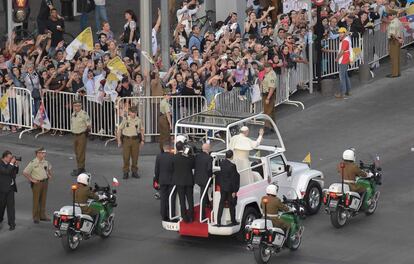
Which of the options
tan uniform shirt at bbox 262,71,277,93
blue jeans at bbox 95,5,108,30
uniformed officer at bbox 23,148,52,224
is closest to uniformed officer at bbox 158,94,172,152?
tan uniform shirt at bbox 262,71,277,93

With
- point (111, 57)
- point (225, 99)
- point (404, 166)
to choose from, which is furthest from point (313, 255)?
point (111, 57)

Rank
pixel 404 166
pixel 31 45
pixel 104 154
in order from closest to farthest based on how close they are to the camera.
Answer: pixel 404 166
pixel 104 154
pixel 31 45

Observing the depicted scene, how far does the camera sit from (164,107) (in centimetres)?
2859

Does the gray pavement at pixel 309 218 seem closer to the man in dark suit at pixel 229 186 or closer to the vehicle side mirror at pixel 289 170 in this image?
the man in dark suit at pixel 229 186

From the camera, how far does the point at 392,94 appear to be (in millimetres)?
33500

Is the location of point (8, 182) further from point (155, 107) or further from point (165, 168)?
point (155, 107)

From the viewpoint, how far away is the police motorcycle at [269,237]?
22000 millimetres

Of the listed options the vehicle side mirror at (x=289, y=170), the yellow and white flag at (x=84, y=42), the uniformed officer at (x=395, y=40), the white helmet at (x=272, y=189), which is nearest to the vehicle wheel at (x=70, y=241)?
the white helmet at (x=272, y=189)

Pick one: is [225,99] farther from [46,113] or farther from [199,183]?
[199,183]

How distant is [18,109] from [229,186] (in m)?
10.0

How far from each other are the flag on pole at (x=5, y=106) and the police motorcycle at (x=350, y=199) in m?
9.86

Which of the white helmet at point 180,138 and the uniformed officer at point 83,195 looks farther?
the white helmet at point 180,138

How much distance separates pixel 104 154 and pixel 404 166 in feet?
22.0

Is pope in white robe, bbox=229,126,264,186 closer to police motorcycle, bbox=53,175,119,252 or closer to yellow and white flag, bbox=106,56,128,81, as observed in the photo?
police motorcycle, bbox=53,175,119,252
